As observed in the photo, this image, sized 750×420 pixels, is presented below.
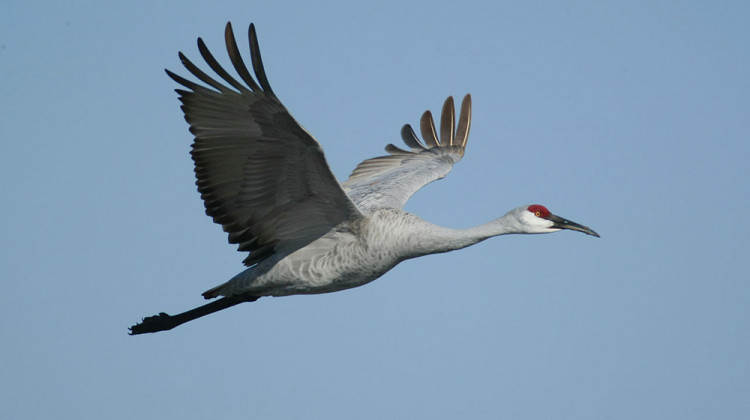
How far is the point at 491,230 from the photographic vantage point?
9594 mm

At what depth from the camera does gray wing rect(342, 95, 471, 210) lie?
12078 millimetres

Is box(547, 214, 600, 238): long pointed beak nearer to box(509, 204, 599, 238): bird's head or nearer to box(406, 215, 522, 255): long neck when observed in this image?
box(509, 204, 599, 238): bird's head

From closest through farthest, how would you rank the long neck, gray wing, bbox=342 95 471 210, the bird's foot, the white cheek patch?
the long neck < the white cheek patch < the bird's foot < gray wing, bbox=342 95 471 210

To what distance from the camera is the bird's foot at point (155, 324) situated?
10923mm

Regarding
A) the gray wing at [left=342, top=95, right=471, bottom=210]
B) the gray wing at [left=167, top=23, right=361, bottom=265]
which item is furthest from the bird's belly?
the gray wing at [left=342, top=95, right=471, bottom=210]

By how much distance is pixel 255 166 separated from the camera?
888cm

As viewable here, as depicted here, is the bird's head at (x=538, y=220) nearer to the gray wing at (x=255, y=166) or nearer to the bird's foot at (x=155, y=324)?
the gray wing at (x=255, y=166)

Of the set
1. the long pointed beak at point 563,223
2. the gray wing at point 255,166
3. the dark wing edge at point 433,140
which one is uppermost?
the dark wing edge at point 433,140

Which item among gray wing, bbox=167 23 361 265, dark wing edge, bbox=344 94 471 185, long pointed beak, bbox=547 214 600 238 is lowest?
long pointed beak, bbox=547 214 600 238

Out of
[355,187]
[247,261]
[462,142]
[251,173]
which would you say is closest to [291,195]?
[251,173]

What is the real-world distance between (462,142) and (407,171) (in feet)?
4.40

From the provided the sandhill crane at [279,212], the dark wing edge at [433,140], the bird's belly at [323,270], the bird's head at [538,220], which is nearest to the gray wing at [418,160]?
the dark wing edge at [433,140]

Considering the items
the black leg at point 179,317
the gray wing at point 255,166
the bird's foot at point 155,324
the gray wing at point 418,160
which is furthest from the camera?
the gray wing at point 418,160

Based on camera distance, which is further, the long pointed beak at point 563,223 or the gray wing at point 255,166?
the long pointed beak at point 563,223
